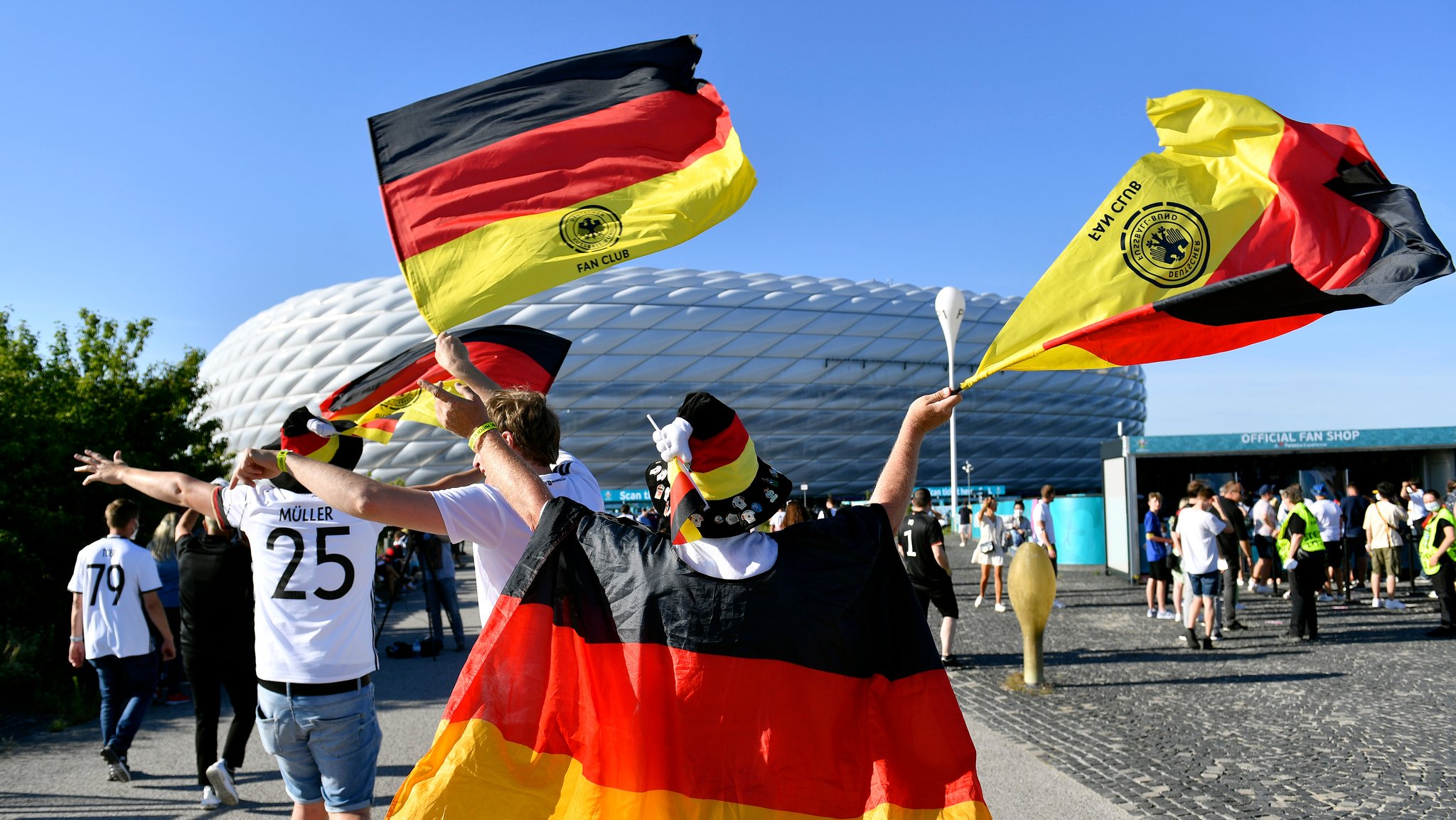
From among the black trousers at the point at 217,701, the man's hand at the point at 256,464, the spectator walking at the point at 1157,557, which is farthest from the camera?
the spectator walking at the point at 1157,557

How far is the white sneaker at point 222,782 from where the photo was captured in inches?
208

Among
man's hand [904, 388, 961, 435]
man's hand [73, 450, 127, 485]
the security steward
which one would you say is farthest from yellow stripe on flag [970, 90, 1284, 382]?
the security steward

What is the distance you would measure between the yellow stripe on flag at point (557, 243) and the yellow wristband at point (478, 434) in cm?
106

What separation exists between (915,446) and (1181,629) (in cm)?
1065

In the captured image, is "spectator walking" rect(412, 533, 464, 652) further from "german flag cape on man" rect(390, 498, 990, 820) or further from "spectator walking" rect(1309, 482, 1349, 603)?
"spectator walking" rect(1309, 482, 1349, 603)

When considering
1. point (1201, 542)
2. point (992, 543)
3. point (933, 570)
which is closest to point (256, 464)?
point (933, 570)

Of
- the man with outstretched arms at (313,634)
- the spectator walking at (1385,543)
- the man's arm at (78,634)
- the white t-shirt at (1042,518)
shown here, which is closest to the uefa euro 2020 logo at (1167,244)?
the man with outstretched arms at (313,634)

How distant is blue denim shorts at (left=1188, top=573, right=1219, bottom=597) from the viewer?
32.8 feet

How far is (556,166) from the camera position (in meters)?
4.06

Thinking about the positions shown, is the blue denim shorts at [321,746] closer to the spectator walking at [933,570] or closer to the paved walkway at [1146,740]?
the paved walkway at [1146,740]

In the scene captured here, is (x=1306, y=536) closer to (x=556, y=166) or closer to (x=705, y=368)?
(x=556, y=166)

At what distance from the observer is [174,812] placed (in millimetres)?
5305

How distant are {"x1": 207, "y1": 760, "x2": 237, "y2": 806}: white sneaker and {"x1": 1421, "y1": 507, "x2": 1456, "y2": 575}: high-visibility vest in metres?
11.9

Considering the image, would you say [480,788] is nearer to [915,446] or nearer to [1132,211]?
[915,446]
